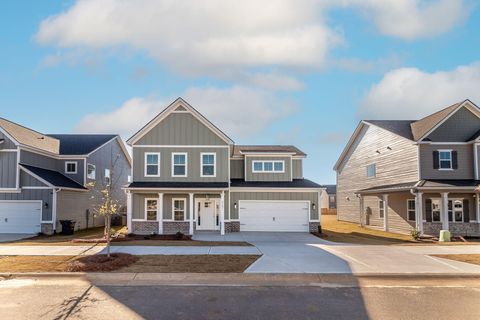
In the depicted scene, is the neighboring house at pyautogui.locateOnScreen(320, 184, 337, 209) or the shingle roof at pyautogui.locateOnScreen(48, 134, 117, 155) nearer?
the shingle roof at pyautogui.locateOnScreen(48, 134, 117, 155)

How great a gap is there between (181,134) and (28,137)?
1158 cm

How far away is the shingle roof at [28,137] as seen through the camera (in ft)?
81.0

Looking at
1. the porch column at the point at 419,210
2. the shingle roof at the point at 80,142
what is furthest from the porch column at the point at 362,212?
the shingle roof at the point at 80,142

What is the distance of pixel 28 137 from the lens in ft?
87.6

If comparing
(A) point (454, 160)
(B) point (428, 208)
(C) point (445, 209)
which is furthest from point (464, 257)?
(A) point (454, 160)

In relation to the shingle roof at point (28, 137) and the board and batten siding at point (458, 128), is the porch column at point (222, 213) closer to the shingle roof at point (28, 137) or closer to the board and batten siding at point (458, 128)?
the shingle roof at point (28, 137)

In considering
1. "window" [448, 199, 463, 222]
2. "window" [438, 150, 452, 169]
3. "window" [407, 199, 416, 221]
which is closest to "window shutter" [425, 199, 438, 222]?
"window" [448, 199, 463, 222]

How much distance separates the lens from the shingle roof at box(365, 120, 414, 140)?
26.7 meters

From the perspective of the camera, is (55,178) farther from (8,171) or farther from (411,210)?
(411,210)

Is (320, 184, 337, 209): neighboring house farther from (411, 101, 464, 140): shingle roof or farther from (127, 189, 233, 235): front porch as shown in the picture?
(127, 189, 233, 235): front porch

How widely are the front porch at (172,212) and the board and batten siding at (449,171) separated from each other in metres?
12.9

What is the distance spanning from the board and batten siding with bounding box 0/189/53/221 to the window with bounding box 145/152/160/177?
640cm

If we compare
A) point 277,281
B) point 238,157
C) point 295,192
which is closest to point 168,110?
point 238,157

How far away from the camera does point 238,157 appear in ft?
89.5
